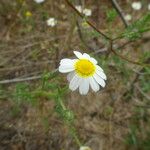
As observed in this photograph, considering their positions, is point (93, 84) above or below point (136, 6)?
below

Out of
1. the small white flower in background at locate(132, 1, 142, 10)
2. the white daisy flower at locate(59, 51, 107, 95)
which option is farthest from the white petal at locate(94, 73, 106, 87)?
the small white flower in background at locate(132, 1, 142, 10)

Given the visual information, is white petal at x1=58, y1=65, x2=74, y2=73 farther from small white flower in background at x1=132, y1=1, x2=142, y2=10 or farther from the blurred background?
small white flower in background at x1=132, y1=1, x2=142, y2=10

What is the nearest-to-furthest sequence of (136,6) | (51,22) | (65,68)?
(65,68) → (51,22) → (136,6)

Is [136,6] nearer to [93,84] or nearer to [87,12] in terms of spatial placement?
[87,12]

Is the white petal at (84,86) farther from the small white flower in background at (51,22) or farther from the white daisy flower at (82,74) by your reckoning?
the small white flower in background at (51,22)

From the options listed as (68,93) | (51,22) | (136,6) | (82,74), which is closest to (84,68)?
(82,74)

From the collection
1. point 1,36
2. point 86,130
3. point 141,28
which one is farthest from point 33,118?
point 141,28

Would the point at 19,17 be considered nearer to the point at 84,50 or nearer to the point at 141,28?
the point at 84,50
